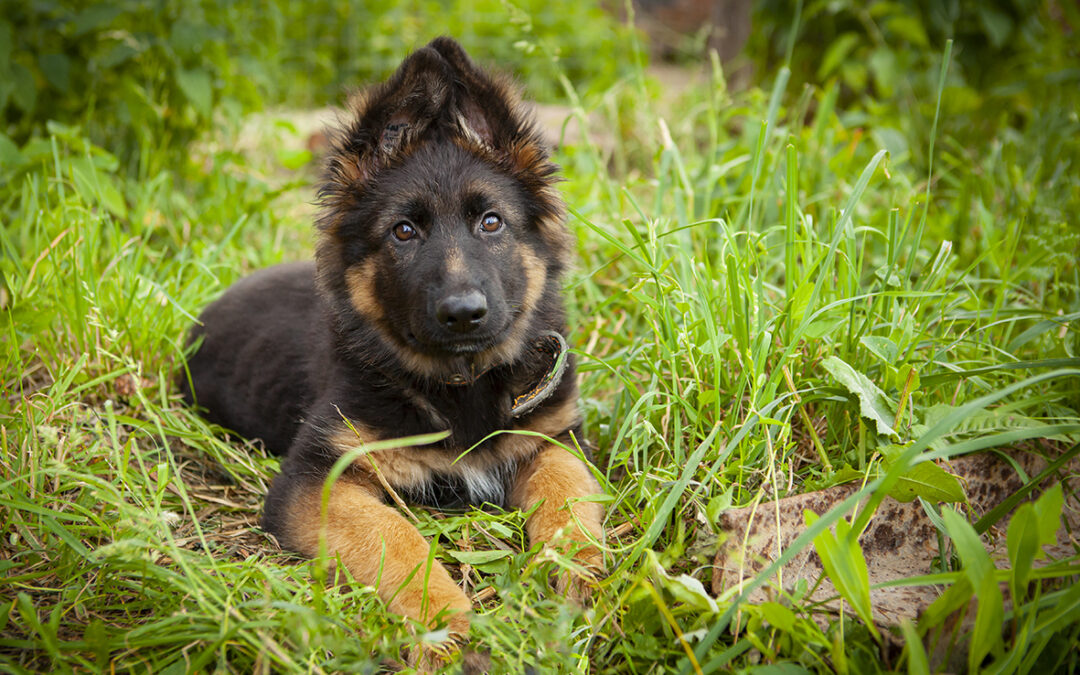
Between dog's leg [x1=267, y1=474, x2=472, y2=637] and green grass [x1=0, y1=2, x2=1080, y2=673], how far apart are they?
84 mm

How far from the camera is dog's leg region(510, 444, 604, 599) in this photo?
7.57ft

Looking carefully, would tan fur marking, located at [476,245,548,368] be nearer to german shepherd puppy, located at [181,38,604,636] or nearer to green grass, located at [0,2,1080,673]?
german shepherd puppy, located at [181,38,604,636]

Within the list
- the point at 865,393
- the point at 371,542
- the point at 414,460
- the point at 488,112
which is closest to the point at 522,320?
the point at 414,460

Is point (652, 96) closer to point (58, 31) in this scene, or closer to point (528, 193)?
point (528, 193)

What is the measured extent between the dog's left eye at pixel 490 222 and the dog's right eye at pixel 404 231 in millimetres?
262

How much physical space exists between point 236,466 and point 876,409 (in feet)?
8.09

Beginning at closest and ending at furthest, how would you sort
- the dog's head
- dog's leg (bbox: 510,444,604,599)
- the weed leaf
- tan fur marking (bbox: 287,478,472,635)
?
tan fur marking (bbox: 287,478,472,635)
dog's leg (bbox: 510,444,604,599)
the weed leaf
the dog's head

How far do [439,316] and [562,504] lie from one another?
754 mm

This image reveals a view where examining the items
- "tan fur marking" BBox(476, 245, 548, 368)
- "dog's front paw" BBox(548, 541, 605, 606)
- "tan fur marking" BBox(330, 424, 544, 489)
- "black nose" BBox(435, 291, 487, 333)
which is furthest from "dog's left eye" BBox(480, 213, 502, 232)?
"dog's front paw" BBox(548, 541, 605, 606)

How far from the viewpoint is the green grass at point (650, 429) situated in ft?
6.18

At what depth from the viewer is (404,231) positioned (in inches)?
108

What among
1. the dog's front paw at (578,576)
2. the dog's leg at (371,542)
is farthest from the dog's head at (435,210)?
the dog's front paw at (578,576)

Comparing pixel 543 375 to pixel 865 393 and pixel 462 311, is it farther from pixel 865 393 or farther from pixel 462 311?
pixel 865 393

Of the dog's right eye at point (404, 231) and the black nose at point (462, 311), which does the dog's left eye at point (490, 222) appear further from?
the black nose at point (462, 311)
